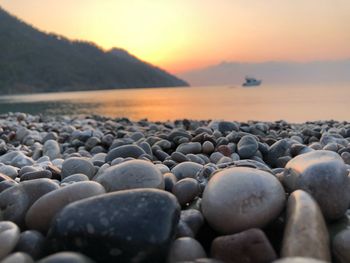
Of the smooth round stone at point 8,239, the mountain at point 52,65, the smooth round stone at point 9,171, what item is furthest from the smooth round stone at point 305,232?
the mountain at point 52,65

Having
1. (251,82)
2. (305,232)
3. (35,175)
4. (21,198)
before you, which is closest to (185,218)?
(305,232)


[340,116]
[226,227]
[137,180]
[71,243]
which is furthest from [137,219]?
[340,116]

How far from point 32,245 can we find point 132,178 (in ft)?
2.18

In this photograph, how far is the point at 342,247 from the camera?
1.72 m

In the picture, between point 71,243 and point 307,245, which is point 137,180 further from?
point 307,245

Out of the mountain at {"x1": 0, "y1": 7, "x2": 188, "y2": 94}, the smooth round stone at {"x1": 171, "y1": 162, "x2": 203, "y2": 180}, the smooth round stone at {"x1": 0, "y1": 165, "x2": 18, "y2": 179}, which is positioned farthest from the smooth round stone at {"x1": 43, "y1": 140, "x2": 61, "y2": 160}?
the mountain at {"x1": 0, "y1": 7, "x2": 188, "y2": 94}

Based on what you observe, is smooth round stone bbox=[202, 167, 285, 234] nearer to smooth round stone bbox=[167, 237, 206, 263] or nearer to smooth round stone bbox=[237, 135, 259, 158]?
smooth round stone bbox=[167, 237, 206, 263]

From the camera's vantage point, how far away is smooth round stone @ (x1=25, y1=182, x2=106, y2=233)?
6.37ft

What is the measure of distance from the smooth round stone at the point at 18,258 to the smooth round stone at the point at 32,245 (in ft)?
0.38

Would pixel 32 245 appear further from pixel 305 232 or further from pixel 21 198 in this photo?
pixel 305 232

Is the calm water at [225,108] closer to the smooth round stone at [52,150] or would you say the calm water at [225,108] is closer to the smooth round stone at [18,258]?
the smooth round stone at [52,150]

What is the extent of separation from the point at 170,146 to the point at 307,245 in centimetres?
352

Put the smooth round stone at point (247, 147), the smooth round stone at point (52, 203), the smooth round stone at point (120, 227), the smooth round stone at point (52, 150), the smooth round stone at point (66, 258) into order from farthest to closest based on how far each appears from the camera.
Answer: the smooth round stone at point (52, 150)
the smooth round stone at point (247, 147)
the smooth round stone at point (52, 203)
the smooth round stone at point (120, 227)
the smooth round stone at point (66, 258)

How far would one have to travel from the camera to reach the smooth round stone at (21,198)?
2.08m
